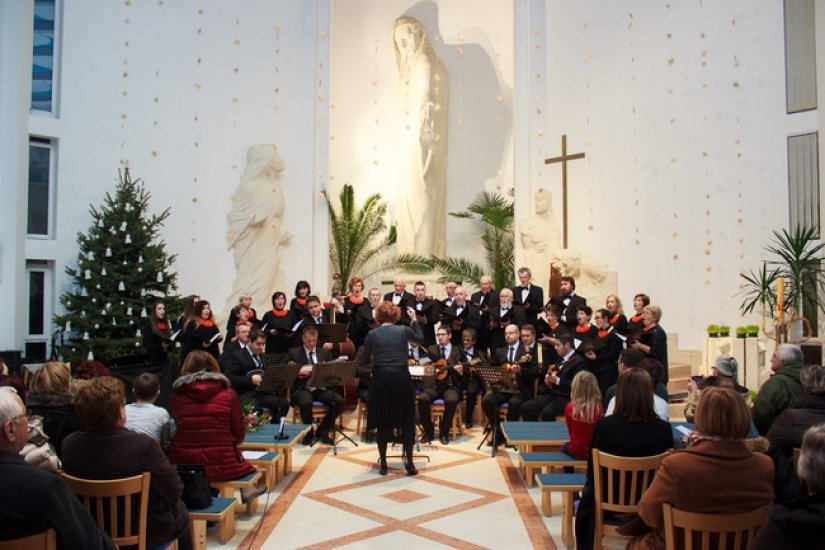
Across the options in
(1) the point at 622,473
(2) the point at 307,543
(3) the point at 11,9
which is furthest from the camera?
(3) the point at 11,9

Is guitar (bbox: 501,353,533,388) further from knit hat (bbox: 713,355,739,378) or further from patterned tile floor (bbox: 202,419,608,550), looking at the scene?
knit hat (bbox: 713,355,739,378)

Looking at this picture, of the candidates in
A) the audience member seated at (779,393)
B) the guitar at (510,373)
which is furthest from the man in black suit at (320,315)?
the audience member seated at (779,393)

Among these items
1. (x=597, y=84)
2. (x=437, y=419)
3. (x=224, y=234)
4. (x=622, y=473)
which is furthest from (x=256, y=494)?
(x=597, y=84)

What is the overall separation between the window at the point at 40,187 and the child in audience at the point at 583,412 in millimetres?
9012

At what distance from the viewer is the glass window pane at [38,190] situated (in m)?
11.2

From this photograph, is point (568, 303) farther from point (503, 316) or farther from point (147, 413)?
point (147, 413)

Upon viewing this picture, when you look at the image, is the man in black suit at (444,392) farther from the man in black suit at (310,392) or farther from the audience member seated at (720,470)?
the audience member seated at (720,470)

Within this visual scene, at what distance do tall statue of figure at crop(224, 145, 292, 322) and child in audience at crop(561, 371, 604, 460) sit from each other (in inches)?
298

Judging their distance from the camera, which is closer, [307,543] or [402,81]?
[307,543]

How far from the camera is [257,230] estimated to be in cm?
1231

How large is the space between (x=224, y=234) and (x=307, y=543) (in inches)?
323

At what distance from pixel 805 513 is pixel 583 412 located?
10.5 feet

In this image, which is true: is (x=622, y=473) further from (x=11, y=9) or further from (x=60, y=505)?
(x=11, y=9)

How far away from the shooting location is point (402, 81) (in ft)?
47.8
